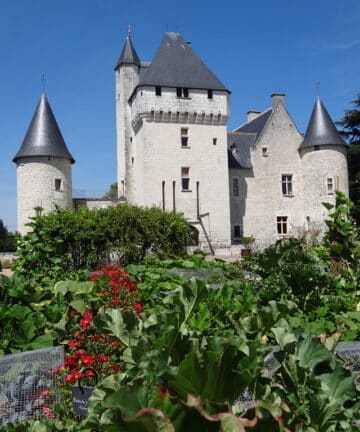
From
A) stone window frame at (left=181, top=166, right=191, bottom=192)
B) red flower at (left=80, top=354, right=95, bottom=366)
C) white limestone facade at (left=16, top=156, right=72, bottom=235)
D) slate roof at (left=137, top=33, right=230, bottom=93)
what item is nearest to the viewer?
red flower at (left=80, top=354, right=95, bottom=366)

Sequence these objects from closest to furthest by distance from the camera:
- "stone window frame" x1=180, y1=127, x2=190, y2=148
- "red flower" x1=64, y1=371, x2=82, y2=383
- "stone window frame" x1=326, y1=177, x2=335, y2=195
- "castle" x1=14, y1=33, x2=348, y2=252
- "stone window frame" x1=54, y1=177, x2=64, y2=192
Result: 1. "red flower" x1=64, y1=371, x2=82, y2=383
2. "stone window frame" x1=54, y1=177, x2=64, y2=192
3. "castle" x1=14, y1=33, x2=348, y2=252
4. "stone window frame" x1=180, y1=127, x2=190, y2=148
5. "stone window frame" x1=326, y1=177, x2=335, y2=195

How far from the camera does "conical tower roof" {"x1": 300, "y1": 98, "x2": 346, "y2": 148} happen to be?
1229 inches

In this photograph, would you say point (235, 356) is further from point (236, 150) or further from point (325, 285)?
point (236, 150)

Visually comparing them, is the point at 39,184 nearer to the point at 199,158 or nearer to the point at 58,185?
the point at 58,185

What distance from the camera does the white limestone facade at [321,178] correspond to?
3117 cm

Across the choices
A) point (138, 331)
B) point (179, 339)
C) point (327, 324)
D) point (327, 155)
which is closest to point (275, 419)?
point (179, 339)

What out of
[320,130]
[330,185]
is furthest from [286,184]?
[320,130]

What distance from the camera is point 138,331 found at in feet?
6.08

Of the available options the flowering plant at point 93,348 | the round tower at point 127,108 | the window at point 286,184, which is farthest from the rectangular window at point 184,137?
the flowering plant at point 93,348

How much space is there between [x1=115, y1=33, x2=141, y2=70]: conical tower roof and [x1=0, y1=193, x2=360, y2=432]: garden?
26.2 metres

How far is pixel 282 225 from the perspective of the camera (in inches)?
1293

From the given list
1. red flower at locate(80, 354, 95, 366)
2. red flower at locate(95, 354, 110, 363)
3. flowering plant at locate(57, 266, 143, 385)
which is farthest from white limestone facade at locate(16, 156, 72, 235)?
red flower at locate(80, 354, 95, 366)

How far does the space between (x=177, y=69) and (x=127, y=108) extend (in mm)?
4732

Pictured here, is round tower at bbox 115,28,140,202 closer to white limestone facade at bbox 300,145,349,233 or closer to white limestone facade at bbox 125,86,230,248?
white limestone facade at bbox 125,86,230,248
